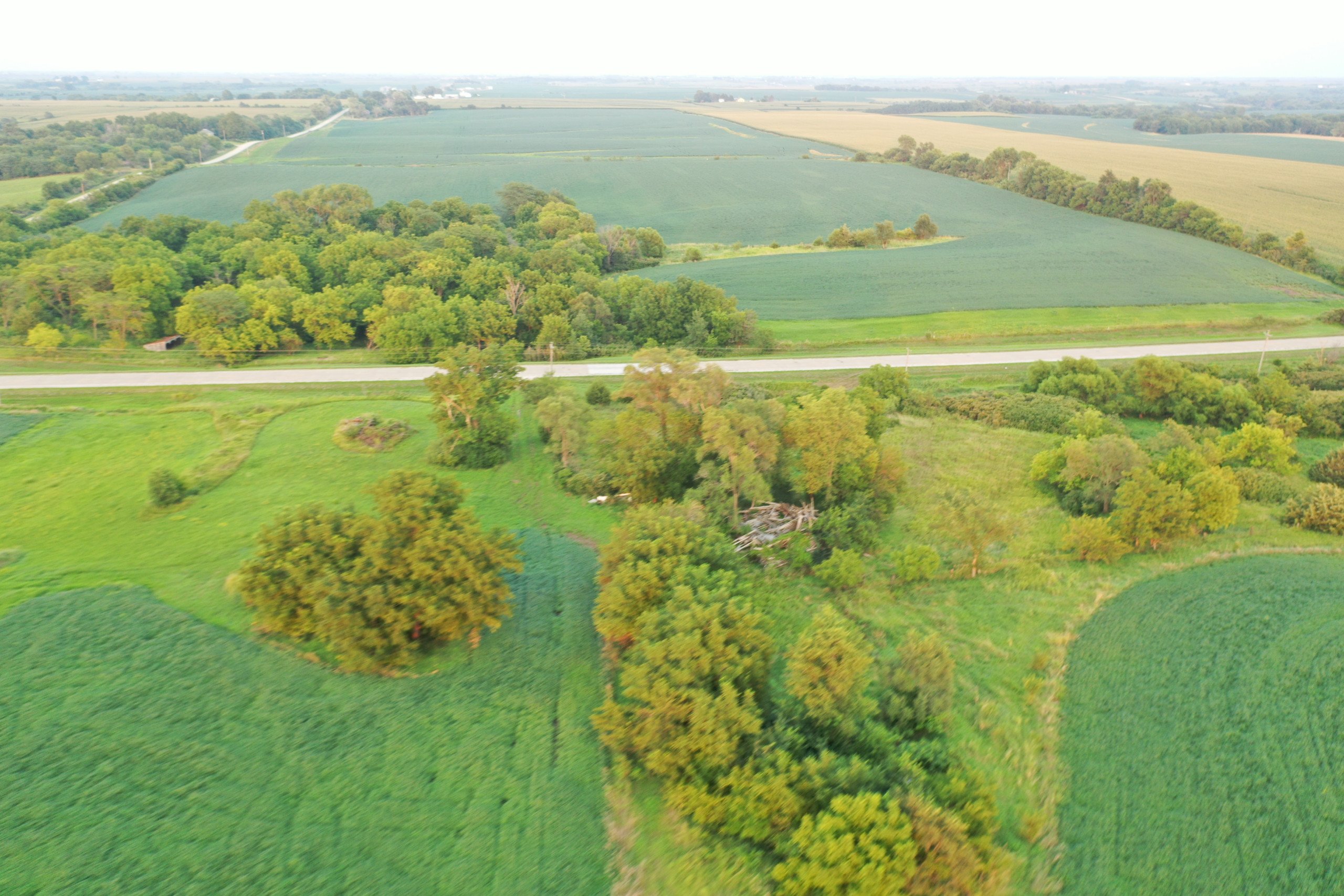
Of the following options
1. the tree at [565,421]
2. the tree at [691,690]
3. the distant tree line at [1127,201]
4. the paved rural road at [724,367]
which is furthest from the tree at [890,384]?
the distant tree line at [1127,201]

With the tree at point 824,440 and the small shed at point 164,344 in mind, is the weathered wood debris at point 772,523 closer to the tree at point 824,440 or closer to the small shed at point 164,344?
the tree at point 824,440

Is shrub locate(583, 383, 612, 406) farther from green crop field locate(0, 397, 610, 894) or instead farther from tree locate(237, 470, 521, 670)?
tree locate(237, 470, 521, 670)

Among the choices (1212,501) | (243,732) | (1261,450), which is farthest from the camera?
(1261,450)

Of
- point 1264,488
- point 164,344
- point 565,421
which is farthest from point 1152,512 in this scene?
point 164,344

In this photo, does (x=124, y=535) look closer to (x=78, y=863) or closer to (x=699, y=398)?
(x=78, y=863)

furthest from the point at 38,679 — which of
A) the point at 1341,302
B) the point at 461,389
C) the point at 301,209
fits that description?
the point at 1341,302

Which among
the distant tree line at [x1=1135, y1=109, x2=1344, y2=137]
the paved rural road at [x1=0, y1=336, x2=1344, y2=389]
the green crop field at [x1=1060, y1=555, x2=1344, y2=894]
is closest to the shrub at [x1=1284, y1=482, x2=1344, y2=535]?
the green crop field at [x1=1060, y1=555, x2=1344, y2=894]

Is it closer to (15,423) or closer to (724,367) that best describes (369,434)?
(15,423)
